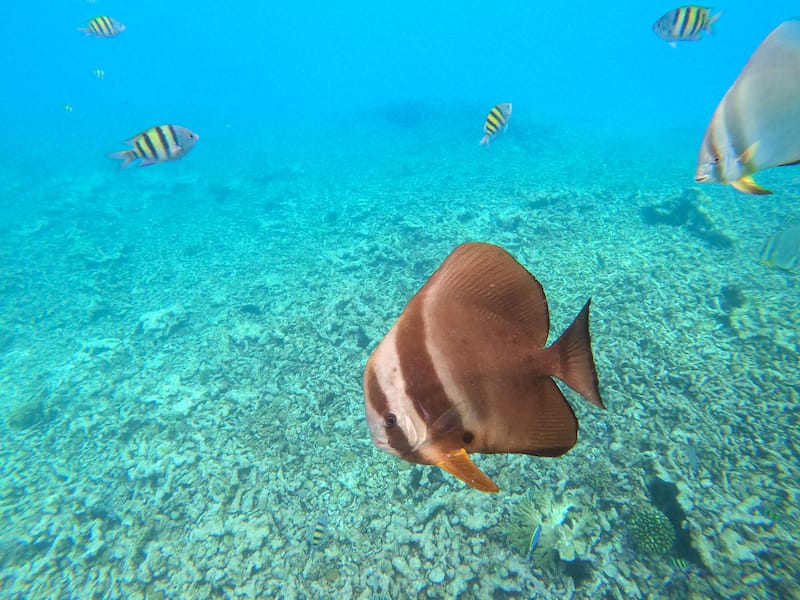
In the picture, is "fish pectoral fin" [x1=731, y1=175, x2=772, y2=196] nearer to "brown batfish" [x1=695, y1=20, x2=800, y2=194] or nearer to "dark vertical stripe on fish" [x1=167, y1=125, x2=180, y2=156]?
"brown batfish" [x1=695, y1=20, x2=800, y2=194]

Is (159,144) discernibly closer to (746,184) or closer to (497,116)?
(497,116)

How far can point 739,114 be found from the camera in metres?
1.44

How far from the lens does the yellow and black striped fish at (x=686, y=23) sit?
4.87 meters

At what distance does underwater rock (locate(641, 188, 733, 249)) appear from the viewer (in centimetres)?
696

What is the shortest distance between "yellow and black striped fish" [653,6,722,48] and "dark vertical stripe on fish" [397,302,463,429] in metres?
6.64

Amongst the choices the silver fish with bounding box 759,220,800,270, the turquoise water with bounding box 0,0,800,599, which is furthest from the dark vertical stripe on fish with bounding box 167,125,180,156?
the silver fish with bounding box 759,220,800,270

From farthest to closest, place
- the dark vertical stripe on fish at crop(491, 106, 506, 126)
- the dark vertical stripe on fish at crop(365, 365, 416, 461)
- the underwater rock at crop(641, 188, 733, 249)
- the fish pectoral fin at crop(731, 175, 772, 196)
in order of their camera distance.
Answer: the underwater rock at crop(641, 188, 733, 249), the dark vertical stripe on fish at crop(491, 106, 506, 126), the fish pectoral fin at crop(731, 175, 772, 196), the dark vertical stripe on fish at crop(365, 365, 416, 461)

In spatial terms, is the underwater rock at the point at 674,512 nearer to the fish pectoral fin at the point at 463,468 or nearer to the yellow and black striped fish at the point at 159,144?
the fish pectoral fin at the point at 463,468

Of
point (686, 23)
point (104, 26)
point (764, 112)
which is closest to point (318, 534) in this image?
point (764, 112)

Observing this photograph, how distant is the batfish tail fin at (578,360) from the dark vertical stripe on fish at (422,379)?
0.37m

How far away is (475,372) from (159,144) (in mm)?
5464

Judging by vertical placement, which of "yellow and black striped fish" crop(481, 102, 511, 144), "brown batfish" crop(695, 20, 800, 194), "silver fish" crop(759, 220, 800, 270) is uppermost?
"brown batfish" crop(695, 20, 800, 194)

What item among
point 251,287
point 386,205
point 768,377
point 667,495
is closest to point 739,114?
point 667,495

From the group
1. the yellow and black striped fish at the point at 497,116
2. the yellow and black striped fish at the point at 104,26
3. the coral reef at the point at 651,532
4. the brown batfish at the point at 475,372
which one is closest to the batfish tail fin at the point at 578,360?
the brown batfish at the point at 475,372
